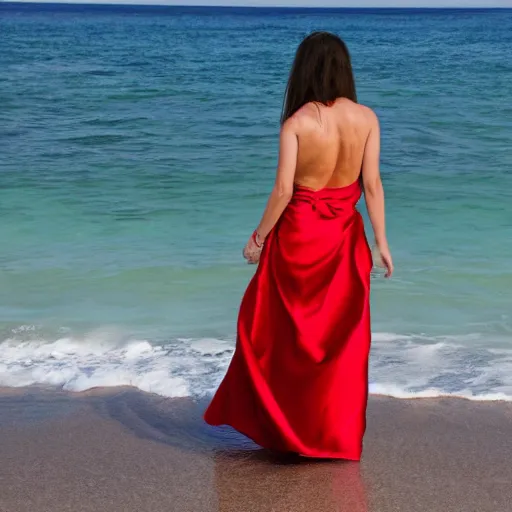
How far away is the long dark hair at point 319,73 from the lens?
309 cm

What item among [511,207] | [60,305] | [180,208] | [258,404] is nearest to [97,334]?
[60,305]

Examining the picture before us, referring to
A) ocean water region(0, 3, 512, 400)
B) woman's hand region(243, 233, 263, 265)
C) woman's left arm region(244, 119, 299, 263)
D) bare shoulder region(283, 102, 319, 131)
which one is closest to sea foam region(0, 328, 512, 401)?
ocean water region(0, 3, 512, 400)

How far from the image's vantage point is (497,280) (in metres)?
6.66

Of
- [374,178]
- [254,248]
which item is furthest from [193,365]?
[374,178]

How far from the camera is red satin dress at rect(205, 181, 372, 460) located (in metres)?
3.28

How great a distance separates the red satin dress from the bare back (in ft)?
0.16

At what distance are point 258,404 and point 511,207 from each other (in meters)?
6.64

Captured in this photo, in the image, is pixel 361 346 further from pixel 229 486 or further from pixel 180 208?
pixel 180 208

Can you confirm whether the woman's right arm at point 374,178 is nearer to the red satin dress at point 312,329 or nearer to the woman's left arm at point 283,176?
the red satin dress at point 312,329

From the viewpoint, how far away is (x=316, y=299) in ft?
10.8

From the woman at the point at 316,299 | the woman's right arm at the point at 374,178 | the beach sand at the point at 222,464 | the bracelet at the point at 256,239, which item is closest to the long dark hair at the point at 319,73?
the woman at the point at 316,299

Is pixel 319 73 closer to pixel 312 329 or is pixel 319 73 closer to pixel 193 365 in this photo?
pixel 312 329

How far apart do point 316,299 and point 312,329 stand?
11 cm

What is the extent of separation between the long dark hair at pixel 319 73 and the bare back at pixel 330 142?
4 centimetres
